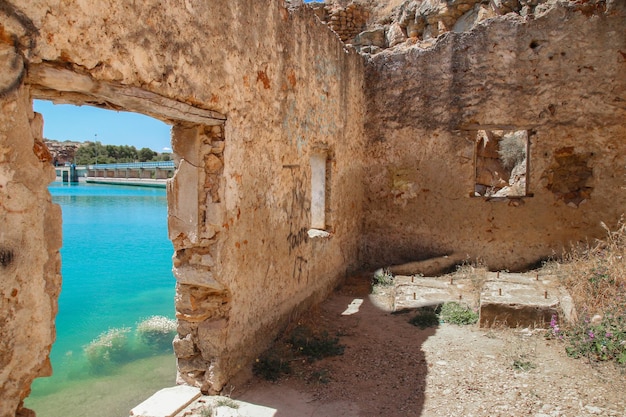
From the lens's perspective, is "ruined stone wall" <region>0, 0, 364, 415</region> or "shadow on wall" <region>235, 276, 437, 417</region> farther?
"shadow on wall" <region>235, 276, 437, 417</region>

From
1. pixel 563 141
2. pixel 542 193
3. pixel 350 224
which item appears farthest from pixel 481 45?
pixel 350 224

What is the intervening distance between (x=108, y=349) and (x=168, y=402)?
291cm

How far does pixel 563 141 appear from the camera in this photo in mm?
6383

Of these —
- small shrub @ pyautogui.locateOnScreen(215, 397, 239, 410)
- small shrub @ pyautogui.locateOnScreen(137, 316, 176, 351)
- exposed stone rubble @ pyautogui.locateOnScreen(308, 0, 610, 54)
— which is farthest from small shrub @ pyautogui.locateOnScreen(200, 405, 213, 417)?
exposed stone rubble @ pyautogui.locateOnScreen(308, 0, 610, 54)

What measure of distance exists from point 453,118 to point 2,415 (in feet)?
21.0

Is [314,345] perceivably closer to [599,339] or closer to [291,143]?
[291,143]

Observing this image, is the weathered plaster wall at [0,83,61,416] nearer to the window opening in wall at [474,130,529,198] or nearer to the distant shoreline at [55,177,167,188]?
the window opening in wall at [474,130,529,198]

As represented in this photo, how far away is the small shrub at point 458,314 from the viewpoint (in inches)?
192

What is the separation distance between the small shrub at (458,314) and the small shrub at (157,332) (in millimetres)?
3435

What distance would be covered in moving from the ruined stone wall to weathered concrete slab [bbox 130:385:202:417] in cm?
12

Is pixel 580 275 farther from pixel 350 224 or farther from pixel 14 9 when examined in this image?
pixel 14 9

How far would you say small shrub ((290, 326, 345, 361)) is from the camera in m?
4.15

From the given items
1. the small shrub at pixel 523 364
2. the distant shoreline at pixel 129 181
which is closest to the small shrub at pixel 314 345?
the small shrub at pixel 523 364

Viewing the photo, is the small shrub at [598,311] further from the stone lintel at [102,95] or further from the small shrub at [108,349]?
the small shrub at [108,349]
